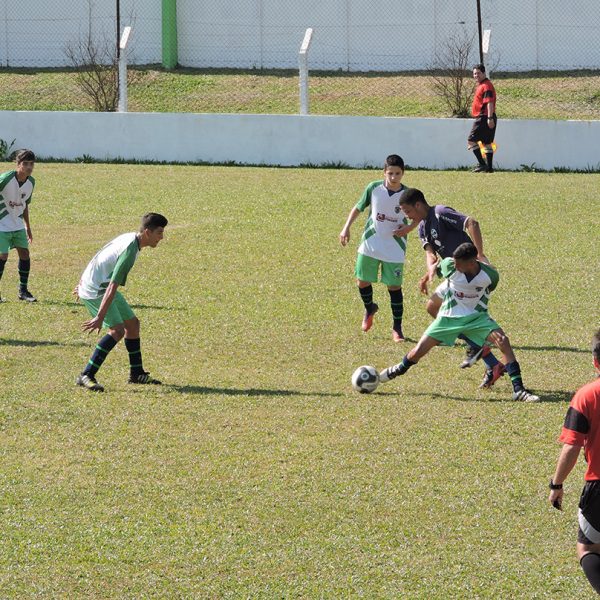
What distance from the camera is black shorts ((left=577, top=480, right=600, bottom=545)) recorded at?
222 inches

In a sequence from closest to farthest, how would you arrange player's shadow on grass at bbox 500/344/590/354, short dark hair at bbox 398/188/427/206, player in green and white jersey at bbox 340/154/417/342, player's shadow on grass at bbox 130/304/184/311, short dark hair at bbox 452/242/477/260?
short dark hair at bbox 452/242/477/260 → short dark hair at bbox 398/188/427/206 → player's shadow on grass at bbox 500/344/590/354 → player in green and white jersey at bbox 340/154/417/342 → player's shadow on grass at bbox 130/304/184/311

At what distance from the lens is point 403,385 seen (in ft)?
33.0

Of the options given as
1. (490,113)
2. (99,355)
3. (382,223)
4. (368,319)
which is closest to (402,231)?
(382,223)

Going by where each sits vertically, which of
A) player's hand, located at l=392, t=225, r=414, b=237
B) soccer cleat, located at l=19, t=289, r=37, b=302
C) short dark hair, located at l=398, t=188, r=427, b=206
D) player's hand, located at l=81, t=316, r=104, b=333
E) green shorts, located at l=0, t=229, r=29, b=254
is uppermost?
short dark hair, located at l=398, t=188, r=427, b=206

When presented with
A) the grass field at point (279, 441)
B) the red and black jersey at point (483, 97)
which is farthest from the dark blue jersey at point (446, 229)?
the red and black jersey at point (483, 97)

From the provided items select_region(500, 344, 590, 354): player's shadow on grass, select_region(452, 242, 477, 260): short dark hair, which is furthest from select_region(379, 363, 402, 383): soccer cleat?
select_region(500, 344, 590, 354): player's shadow on grass

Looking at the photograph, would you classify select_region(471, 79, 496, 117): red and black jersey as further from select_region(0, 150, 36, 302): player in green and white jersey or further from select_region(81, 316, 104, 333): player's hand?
select_region(81, 316, 104, 333): player's hand

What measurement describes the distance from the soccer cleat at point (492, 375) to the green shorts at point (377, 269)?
2.15 m

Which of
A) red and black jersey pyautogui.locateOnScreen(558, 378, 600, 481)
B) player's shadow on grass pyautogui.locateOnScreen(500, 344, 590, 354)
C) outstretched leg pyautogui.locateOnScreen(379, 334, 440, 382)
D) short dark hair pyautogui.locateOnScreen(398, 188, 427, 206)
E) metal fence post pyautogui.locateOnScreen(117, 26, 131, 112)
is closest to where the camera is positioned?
red and black jersey pyautogui.locateOnScreen(558, 378, 600, 481)

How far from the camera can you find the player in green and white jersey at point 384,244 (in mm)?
11703

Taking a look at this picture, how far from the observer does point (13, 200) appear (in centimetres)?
1334

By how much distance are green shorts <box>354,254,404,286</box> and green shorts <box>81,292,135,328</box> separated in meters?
2.96

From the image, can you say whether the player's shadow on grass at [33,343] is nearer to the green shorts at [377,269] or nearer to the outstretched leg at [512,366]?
the green shorts at [377,269]

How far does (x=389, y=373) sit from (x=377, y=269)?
240 centimetres
